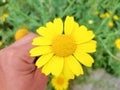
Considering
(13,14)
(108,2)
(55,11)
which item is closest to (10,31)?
(13,14)

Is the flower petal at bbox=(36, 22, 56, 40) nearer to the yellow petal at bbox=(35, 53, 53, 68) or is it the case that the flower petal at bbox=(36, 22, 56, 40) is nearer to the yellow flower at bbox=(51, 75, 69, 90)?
the yellow petal at bbox=(35, 53, 53, 68)

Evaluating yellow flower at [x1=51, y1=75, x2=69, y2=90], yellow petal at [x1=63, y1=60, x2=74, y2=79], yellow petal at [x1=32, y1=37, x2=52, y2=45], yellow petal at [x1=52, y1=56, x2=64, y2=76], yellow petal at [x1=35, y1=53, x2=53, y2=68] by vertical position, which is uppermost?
yellow petal at [x1=32, y1=37, x2=52, y2=45]

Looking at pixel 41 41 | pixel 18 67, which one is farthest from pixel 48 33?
pixel 18 67

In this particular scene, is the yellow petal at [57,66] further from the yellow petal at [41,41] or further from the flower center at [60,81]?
the flower center at [60,81]

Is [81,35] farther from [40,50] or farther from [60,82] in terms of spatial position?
[60,82]

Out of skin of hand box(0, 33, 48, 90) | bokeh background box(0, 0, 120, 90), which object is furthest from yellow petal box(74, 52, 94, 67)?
bokeh background box(0, 0, 120, 90)

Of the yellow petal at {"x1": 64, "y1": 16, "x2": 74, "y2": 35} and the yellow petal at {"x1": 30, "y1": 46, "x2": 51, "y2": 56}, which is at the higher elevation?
Answer: the yellow petal at {"x1": 64, "y1": 16, "x2": 74, "y2": 35}

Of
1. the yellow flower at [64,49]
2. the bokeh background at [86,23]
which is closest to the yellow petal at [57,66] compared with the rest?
the yellow flower at [64,49]
